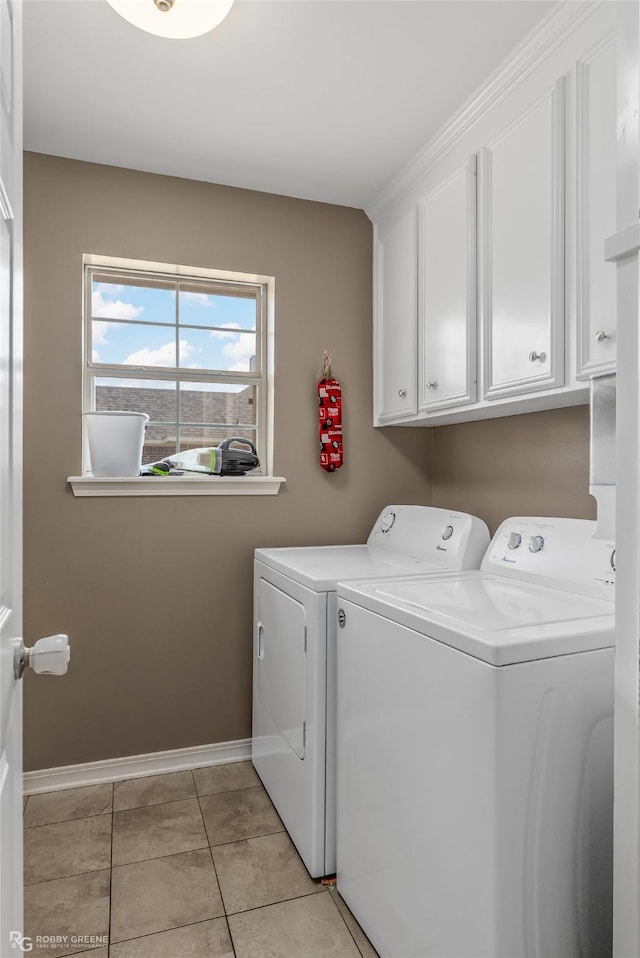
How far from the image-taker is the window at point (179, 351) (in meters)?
2.52

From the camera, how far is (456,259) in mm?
2068

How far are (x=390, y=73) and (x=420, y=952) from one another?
2.38 metres

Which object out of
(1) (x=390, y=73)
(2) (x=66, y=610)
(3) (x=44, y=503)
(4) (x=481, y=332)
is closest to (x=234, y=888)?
(2) (x=66, y=610)

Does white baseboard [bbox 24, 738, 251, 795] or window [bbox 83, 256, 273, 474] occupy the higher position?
window [bbox 83, 256, 273, 474]

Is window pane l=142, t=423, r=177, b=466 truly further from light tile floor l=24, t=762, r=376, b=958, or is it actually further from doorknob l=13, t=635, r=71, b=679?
doorknob l=13, t=635, r=71, b=679

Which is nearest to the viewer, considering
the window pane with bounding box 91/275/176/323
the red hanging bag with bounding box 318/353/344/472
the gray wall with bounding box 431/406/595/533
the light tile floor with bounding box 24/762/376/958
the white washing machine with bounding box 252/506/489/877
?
the light tile floor with bounding box 24/762/376/958

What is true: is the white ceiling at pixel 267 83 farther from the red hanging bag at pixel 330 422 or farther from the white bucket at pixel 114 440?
the white bucket at pixel 114 440

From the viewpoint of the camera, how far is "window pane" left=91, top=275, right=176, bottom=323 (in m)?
2.51

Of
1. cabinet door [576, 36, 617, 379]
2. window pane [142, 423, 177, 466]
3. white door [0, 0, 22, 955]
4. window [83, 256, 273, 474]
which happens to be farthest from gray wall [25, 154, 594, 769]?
white door [0, 0, 22, 955]

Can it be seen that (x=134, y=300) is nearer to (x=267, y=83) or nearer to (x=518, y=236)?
(x=267, y=83)

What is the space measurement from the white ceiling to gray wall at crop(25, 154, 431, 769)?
200 mm

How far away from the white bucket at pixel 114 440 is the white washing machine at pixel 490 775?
1304 millimetres

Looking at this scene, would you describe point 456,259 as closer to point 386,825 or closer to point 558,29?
point 558,29

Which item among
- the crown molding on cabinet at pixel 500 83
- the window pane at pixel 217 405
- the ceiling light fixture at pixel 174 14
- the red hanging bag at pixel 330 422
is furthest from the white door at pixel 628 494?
the window pane at pixel 217 405
